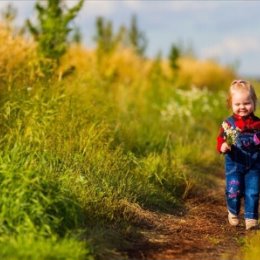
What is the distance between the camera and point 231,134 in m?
6.30

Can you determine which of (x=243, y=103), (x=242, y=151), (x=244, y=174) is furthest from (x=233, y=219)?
(x=243, y=103)

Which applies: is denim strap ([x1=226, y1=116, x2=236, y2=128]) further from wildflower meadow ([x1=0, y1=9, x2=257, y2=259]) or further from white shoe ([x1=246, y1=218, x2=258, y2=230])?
wildflower meadow ([x1=0, y1=9, x2=257, y2=259])

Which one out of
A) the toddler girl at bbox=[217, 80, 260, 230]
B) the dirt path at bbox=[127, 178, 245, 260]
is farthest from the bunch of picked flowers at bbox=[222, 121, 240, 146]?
the dirt path at bbox=[127, 178, 245, 260]

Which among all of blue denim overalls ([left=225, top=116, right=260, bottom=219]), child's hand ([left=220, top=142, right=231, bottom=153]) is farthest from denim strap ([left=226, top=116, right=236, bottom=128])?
child's hand ([left=220, top=142, right=231, bottom=153])

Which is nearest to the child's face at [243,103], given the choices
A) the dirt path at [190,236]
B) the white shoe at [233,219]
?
the white shoe at [233,219]

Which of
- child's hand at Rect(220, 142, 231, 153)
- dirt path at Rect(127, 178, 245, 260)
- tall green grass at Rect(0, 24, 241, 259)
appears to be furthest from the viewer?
child's hand at Rect(220, 142, 231, 153)

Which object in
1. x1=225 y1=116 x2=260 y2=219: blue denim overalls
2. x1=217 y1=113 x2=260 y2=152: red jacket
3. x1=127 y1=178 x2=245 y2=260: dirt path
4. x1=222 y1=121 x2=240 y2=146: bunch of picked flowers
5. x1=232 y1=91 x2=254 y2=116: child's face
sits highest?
x1=232 y1=91 x2=254 y2=116: child's face

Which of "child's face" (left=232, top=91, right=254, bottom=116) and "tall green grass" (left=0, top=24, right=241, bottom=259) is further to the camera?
"child's face" (left=232, top=91, right=254, bottom=116)

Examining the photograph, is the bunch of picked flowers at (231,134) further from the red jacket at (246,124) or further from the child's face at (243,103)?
the child's face at (243,103)

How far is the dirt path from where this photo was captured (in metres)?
5.19

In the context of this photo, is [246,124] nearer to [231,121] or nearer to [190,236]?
[231,121]

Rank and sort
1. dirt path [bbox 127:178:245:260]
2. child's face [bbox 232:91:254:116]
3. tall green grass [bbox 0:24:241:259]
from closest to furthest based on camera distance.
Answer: tall green grass [bbox 0:24:241:259], dirt path [bbox 127:178:245:260], child's face [bbox 232:91:254:116]

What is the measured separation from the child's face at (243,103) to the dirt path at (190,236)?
104 centimetres

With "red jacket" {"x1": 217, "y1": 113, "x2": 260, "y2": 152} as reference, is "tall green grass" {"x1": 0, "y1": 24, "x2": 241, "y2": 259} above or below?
below
